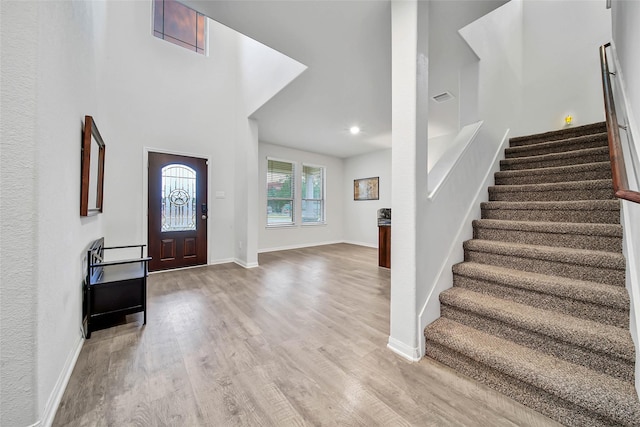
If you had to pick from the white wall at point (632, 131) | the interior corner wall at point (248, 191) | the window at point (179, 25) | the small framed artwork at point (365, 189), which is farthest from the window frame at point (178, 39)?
the white wall at point (632, 131)

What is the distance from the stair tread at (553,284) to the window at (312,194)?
4.96 meters

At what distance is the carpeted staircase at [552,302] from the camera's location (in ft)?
3.98

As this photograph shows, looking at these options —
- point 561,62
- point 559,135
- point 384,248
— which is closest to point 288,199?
point 384,248

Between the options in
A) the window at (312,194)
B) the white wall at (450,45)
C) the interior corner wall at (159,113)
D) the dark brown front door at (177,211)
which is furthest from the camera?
the window at (312,194)

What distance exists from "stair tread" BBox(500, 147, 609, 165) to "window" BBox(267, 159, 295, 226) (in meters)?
4.56

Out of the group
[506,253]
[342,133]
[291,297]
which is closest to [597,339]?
[506,253]

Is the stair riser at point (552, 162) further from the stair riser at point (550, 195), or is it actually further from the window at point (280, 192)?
the window at point (280, 192)

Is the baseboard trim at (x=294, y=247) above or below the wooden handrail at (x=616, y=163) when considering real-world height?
below

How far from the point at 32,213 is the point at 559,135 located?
4879mm

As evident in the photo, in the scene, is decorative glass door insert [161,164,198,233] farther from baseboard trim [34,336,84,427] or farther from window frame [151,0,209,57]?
baseboard trim [34,336,84,427]

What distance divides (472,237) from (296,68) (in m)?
2.77

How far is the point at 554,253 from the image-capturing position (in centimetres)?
177

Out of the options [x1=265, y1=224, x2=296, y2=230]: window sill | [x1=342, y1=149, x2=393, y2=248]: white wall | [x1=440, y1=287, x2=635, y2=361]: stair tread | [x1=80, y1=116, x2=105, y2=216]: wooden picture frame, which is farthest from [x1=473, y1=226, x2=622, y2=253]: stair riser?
[x1=265, y1=224, x2=296, y2=230]: window sill

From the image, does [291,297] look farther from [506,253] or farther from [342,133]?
[342,133]
